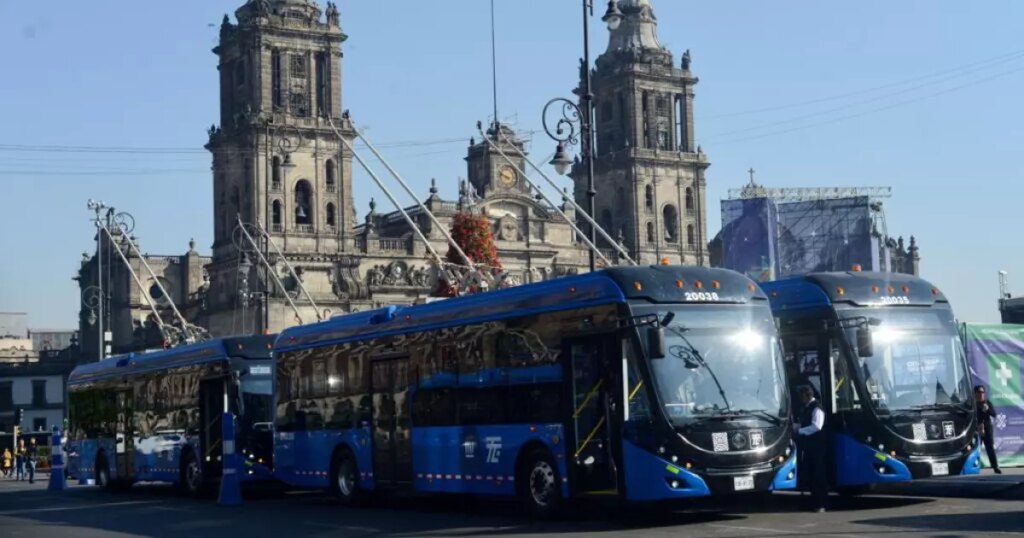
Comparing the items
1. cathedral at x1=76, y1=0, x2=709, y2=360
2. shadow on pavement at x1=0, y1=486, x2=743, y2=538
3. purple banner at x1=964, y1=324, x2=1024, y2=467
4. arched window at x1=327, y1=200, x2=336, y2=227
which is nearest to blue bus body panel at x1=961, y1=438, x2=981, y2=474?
shadow on pavement at x1=0, y1=486, x2=743, y2=538

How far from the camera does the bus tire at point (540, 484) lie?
16.9 metres

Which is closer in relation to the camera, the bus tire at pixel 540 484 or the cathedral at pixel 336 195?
the bus tire at pixel 540 484

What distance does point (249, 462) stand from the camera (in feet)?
81.4

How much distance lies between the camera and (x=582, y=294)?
16.7 m

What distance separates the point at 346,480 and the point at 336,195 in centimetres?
6043

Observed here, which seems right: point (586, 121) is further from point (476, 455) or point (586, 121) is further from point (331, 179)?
point (331, 179)

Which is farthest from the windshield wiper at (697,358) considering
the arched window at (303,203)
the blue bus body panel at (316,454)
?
the arched window at (303,203)

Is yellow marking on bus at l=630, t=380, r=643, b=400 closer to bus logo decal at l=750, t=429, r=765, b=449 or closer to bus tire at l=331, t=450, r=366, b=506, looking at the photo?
bus logo decal at l=750, t=429, r=765, b=449

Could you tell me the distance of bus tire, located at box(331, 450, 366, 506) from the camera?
21547mm

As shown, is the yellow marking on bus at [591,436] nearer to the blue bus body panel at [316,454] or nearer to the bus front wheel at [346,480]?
the blue bus body panel at [316,454]

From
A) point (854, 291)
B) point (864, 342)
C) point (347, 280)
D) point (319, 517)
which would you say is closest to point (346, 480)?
point (319, 517)

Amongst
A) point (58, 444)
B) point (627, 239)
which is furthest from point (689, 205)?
point (58, 444)

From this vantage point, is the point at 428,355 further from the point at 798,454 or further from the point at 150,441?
the point at 150,441

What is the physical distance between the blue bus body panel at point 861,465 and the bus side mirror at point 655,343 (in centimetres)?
309
